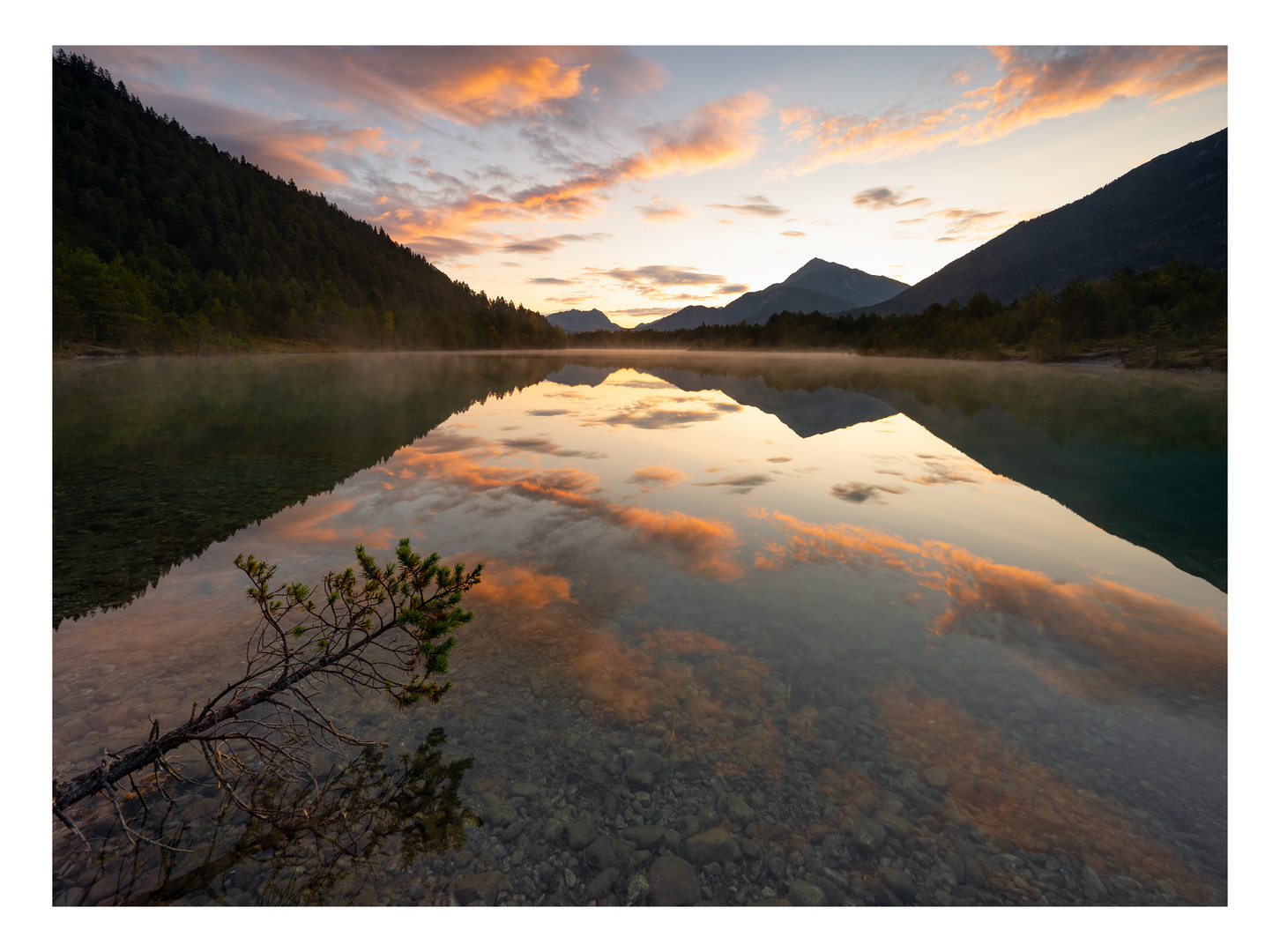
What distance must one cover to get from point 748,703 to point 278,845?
540 cm

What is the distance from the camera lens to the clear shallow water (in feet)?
16.0

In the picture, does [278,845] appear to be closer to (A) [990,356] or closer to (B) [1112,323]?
(B) [1112,323]

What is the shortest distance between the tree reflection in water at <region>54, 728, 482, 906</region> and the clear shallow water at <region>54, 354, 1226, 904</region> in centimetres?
3

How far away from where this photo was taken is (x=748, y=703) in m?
7.16

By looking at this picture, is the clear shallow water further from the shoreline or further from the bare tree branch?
the shoreline

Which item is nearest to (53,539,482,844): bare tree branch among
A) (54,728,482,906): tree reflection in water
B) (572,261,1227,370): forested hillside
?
(54,728,482,906): tree reflection in water

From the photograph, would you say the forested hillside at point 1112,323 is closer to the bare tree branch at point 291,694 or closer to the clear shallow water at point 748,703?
the clear shallow water at point 748,703

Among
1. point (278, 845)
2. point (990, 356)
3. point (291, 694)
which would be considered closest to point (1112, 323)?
point (990, 356)

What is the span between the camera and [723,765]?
20.1ft

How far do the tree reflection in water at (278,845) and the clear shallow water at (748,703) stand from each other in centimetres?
3

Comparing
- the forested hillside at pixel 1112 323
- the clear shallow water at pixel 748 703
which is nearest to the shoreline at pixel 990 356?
the forested hillside at pixel 1112 323

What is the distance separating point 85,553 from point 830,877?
1584cm

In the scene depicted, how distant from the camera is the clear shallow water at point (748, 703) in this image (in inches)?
192
